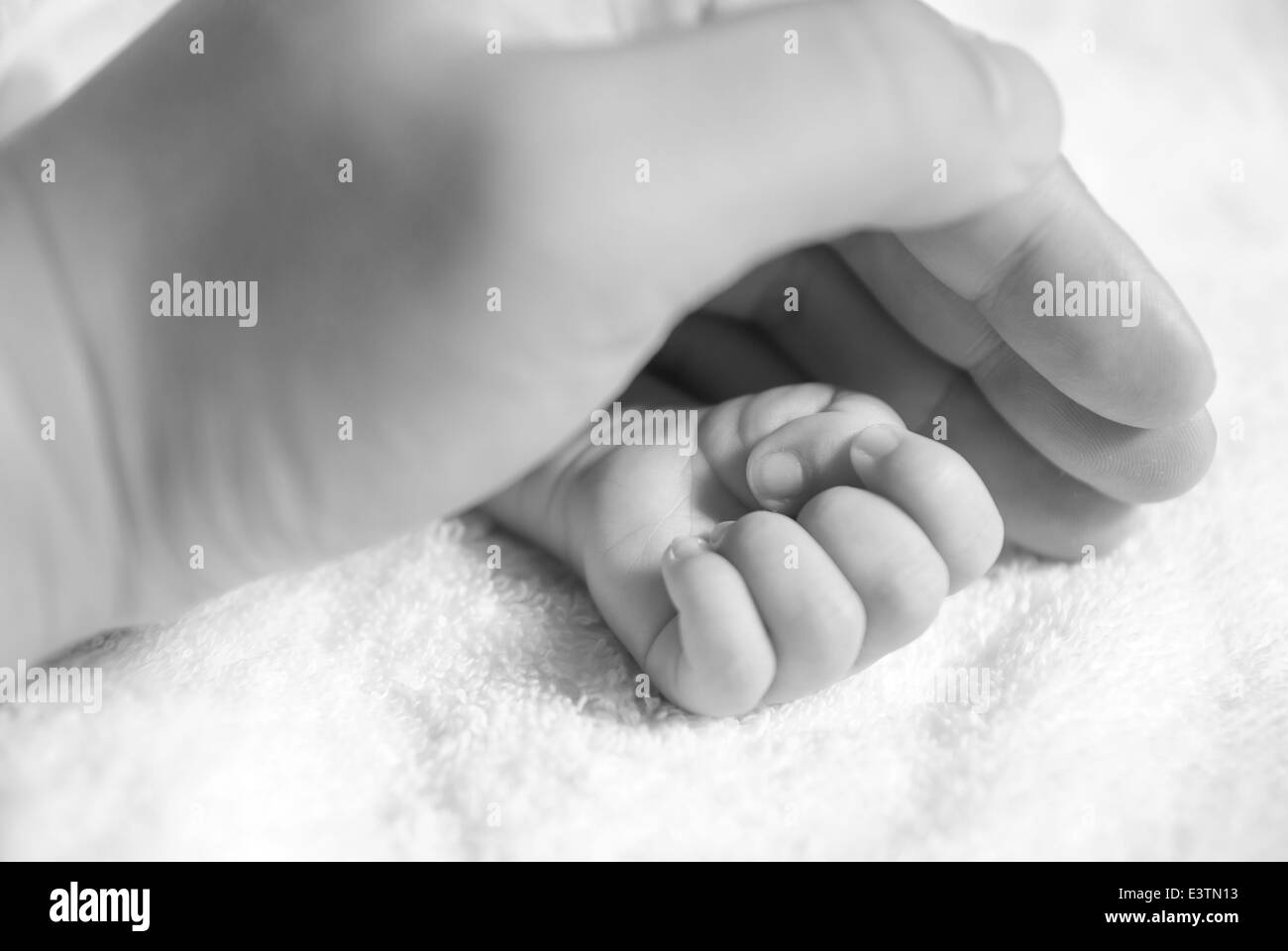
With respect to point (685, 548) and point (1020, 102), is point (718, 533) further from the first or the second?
point (1020, 102)

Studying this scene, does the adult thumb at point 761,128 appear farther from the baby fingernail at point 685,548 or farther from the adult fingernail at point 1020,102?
the baby fingernail at point 685,548

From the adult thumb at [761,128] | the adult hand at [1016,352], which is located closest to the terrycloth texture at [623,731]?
the adult hand at [1016,352]

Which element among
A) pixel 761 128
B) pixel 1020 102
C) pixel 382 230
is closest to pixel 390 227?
pixel 382 230

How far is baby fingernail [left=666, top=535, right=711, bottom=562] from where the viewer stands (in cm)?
58

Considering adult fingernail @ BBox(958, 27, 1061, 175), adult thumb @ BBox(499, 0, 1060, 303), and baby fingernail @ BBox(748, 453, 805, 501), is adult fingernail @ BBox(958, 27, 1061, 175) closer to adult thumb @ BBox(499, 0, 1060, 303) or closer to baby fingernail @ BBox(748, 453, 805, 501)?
adult thumb @ BBox(499, 0, 1060, 303)

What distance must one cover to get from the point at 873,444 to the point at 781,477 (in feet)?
0.16

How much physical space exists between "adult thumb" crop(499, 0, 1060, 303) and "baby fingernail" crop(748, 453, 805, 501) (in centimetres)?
12

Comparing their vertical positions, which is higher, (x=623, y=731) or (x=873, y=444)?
(x=873, y=444)

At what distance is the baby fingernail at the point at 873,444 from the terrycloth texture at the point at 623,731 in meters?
0.11

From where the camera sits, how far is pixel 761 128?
19.7 inches
